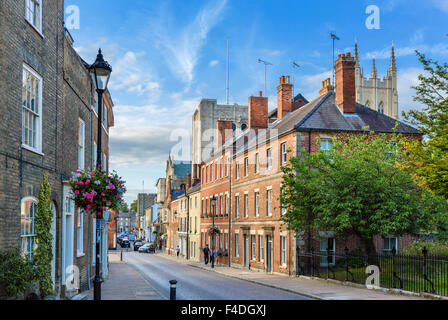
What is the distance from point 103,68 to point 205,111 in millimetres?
63240

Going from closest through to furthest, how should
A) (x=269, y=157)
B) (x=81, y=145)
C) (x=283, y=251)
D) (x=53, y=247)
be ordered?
1. (x=53, y=247)
2. (x=81, y=145)
3. (x=283, y=251)
4. (x=269, y=157)

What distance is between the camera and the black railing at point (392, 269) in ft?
62.5

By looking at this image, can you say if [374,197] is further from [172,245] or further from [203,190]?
[172,245]

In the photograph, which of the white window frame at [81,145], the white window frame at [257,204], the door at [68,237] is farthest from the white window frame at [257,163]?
the door at [68,237]

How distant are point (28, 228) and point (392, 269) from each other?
15.5 m

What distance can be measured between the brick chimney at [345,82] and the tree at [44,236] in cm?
2375

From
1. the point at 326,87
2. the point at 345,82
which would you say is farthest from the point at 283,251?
the point at 326,87

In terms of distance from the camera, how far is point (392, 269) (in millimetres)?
21734

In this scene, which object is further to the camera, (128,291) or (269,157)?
(269,157)

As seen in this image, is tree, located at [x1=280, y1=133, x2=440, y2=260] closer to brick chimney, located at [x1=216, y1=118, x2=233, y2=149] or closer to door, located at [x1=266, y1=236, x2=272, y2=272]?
door, located at [x1=266, y1=236, x2=272, y2=272]

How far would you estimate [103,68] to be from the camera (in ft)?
39.6

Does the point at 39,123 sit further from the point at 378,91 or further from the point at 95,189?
the point at 378,91
